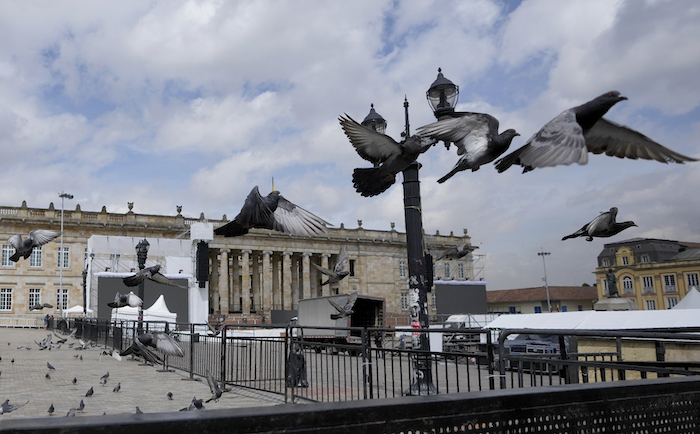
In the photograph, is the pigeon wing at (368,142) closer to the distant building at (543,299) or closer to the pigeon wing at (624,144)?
the pigeon wing at (624,144)

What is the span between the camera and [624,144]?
3.90 m

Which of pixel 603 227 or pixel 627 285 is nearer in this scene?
pixel 603 227

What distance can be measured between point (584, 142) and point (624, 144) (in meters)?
0.76

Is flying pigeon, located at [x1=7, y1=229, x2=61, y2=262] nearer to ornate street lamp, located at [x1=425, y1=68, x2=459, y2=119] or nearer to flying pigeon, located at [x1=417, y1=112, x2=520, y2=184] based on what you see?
ornate street lamp, located at [x1=425, y1=68, x2=459, y2=119]

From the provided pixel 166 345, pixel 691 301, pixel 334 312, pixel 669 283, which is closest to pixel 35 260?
pixel 334 312

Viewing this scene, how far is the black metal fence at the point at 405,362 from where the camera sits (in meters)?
5.64

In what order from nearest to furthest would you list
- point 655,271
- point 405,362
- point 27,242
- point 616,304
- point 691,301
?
point 405,362 < point 27,242 < point 616,304 < point 691,301 < point 655,271

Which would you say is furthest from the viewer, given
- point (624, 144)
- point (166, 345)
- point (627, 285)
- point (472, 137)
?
point (627, 285)

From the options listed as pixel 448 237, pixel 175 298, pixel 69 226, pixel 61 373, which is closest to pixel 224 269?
pixel 69 226

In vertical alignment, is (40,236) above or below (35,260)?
below

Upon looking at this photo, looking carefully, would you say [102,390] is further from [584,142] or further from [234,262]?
[234,262]

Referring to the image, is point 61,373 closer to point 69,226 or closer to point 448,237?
point 69,226

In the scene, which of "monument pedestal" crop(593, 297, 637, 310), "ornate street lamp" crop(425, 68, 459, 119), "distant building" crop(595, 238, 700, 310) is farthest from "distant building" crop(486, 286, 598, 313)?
"ornate street lamp" crop(425, 68, 459, 119)

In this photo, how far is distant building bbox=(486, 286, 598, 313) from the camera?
87562 mm
